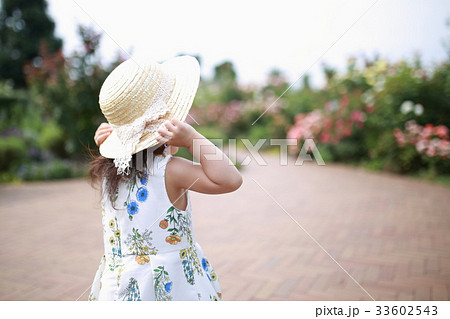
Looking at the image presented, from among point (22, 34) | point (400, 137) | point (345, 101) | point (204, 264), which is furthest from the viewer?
point (22, 34)

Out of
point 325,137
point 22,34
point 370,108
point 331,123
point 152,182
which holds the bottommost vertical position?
point 325,137

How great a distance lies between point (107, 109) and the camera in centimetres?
131

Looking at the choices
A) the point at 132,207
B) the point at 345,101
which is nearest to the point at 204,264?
the point at 132,207

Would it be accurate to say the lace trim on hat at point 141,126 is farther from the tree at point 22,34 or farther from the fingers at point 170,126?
the tree at point 22,34

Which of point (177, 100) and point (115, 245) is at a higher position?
point (177, 100)

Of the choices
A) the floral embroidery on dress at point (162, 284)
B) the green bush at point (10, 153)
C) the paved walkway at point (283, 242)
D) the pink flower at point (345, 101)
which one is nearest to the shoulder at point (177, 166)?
the floral embroidery on dress at point (162, 284)

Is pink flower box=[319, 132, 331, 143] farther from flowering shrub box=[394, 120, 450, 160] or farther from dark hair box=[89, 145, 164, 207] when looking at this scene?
dark hair box=[89, 145, 164, 207]

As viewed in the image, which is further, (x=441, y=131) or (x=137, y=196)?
(x=441, y=131)

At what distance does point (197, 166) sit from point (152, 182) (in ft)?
0.55

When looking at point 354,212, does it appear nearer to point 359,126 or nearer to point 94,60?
point 359,126

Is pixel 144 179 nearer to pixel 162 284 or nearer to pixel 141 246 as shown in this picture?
pixel 141 246

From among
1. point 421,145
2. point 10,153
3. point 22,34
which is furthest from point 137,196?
point 22,34

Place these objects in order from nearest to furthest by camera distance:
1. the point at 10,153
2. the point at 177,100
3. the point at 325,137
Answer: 1. the point at 177,100
2. the point at 10,153
3. the point at 325,137

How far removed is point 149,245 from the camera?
1.34 meters
